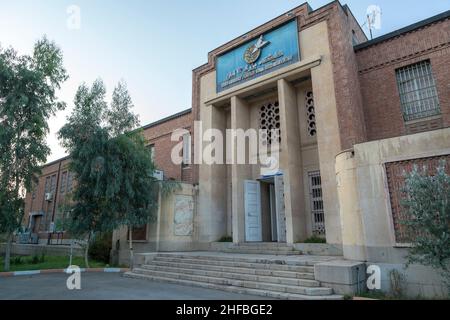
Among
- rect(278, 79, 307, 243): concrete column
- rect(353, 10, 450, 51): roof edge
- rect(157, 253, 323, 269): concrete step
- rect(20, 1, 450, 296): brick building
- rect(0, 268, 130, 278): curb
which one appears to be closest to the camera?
rect(20, 1, 450, 296): brick building

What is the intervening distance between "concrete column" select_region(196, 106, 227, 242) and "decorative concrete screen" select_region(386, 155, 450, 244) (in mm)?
7679

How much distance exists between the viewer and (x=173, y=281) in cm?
828

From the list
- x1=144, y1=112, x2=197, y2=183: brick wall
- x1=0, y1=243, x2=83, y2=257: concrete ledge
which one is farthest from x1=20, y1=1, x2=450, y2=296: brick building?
x1=0, y1=243, x2=83, y2=257: concrete ledge

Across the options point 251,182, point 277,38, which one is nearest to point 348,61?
point 277,38

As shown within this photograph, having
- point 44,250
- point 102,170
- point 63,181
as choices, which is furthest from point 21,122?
point 63,181

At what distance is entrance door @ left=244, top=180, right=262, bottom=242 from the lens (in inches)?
483

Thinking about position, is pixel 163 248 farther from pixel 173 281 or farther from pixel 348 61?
pixel 348 61

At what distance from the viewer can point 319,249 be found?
9.67 meters

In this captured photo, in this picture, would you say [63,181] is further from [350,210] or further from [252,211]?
[350,210]

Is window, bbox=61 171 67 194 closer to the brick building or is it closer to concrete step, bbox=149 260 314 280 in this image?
the brick building

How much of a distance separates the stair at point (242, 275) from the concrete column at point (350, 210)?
108 cm

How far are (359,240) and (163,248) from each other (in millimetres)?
7336

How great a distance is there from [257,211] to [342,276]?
6696 mm

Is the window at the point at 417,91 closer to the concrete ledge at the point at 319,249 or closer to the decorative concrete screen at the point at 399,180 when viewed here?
the decorative concrete screen at the point at 399,180
